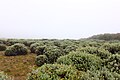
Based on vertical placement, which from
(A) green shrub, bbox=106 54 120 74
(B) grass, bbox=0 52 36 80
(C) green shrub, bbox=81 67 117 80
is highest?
(A) green shrub, bbox=106 54 120 74

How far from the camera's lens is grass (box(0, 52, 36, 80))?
43.5ft

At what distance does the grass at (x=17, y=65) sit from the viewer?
43.5 feet

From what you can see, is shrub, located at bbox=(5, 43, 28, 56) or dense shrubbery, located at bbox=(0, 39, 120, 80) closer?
dense shrubbery, located at bbox=(0, 39, 120, 80)

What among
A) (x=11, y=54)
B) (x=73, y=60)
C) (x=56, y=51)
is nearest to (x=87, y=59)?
(x=73, y=60)

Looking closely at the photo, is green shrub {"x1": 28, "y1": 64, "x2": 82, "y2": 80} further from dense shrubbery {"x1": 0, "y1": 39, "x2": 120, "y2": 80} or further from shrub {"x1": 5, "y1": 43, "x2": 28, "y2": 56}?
shrub {"x1": 5, "y1": 43, "x2": 28, "y2": 56}

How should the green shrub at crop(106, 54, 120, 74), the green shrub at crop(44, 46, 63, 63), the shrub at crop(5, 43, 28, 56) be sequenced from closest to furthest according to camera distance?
the green shrub at crop(106, 54, 120, 74) → the green shrub at crop(44, 46, 63, 63) → the shrub at crop(5, 43, 28, 56)

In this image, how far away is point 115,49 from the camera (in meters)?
15.8

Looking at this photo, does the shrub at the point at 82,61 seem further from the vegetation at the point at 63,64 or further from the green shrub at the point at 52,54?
the green shrub at the point at 52,54

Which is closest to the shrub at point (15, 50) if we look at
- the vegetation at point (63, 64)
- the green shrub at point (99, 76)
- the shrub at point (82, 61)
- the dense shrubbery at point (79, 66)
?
the vegetation at point (63, 64)

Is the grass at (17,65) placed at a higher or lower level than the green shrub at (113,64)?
lower

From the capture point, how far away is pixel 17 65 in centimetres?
1531

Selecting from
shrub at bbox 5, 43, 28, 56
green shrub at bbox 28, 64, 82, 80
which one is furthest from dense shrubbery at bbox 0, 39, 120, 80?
shrub at bbox 5, 43, 28, 56

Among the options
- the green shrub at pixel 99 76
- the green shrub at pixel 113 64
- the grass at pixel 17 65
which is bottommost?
the grass at pixel 17 65

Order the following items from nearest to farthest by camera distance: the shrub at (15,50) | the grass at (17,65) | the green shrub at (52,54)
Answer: the grass at (17,65), the green shrub at (52,54), the shrub at (15,50)
